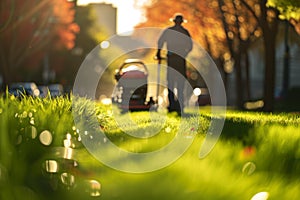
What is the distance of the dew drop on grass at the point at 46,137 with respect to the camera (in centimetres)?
591

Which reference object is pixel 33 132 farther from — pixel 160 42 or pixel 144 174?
pixel 160 42

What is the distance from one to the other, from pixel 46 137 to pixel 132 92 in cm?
1223

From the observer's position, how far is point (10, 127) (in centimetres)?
634

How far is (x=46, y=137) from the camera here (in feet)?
20.1

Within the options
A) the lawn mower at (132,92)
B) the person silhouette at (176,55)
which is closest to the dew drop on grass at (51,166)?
the person silhouette at (176,55)

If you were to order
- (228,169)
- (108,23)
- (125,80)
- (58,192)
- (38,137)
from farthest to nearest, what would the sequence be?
(108,23), (125,80), (38,137), (228,169), (58,192)

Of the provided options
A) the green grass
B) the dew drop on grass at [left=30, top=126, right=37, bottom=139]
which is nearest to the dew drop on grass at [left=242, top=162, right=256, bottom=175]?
the green grass

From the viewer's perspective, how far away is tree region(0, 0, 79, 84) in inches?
1602

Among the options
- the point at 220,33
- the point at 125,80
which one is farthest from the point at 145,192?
the point at 220,33

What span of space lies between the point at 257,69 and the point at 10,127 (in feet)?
280

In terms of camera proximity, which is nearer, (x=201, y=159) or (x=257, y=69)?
(x=201, y=159)

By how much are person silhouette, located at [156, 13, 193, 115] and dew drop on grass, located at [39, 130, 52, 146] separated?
8.83 metres

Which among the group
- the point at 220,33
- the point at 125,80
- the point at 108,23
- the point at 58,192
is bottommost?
the point at 58,192

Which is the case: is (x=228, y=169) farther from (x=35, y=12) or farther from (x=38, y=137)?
(x=35, y=12)
